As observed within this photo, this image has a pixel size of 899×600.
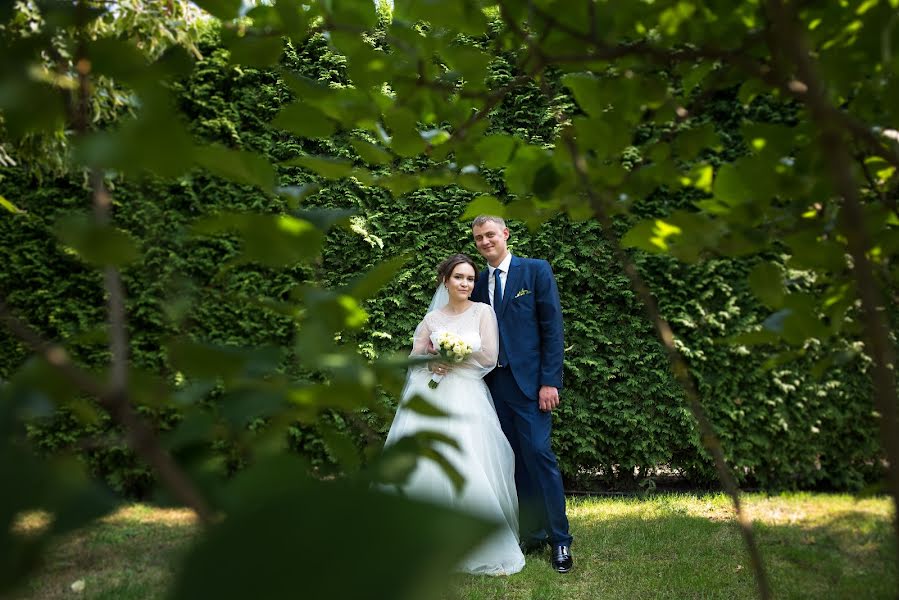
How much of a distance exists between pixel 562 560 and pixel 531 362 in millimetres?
1186

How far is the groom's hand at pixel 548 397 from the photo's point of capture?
379 cm

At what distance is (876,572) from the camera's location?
851mm

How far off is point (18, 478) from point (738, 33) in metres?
0.81

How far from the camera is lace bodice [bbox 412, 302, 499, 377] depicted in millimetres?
4039

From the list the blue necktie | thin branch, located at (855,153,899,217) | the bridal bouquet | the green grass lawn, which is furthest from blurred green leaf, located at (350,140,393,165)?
the blue necktie

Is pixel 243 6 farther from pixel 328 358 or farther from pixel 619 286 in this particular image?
pixel 619 286

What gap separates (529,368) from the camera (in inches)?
152

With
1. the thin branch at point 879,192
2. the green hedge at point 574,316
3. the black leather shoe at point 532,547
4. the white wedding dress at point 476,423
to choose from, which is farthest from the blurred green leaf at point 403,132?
the green hedge at point 574,316

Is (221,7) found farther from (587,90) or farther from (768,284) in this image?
(768,284)

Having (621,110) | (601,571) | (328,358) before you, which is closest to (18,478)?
(328,358)

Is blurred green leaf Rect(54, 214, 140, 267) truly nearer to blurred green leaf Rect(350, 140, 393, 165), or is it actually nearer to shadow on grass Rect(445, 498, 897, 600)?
blurred green leaf Rect(350, 140, 393, 165)

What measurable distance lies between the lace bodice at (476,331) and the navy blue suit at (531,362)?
0.29ft

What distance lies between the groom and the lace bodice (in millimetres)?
69

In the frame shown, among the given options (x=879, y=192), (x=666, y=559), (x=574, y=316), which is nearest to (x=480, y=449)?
(x=666, y=559)
